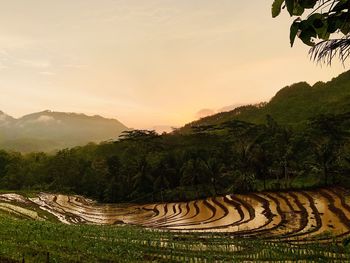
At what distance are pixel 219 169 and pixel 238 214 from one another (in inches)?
1116

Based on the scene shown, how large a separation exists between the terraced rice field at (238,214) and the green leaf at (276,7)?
36664mm

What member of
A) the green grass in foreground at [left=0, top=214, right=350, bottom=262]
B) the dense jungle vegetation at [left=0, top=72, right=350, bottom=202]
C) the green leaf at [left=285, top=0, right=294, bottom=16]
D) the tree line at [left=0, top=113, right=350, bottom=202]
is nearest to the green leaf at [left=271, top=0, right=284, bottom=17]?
the green leaf at [left=285, top=0, right=294, bottom=16]

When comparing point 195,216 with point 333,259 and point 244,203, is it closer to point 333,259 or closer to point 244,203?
point 244,203

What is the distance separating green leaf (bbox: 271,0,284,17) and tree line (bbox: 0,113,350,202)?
71.3m


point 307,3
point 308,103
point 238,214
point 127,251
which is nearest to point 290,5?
point 307,3

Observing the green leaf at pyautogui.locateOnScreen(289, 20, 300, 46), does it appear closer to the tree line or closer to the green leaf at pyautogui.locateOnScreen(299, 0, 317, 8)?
the green leaf at pyautogui.locateOnScreen(299, 0, 317, 8)

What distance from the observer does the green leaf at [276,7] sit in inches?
118

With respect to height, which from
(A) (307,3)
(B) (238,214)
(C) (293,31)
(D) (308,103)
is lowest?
(B) (238,214)

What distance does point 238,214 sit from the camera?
189 feet

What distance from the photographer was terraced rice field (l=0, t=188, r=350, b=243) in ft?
144

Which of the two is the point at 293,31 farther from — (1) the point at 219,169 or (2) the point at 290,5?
(1) the point at 219,169

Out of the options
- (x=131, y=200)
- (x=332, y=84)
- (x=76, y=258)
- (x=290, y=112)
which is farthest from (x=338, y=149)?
(x=332, y=84)

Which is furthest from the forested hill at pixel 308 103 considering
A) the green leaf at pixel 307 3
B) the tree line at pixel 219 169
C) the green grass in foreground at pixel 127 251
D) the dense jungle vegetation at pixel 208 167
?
the green leaf at pixel 307 3

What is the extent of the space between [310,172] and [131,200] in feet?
129
